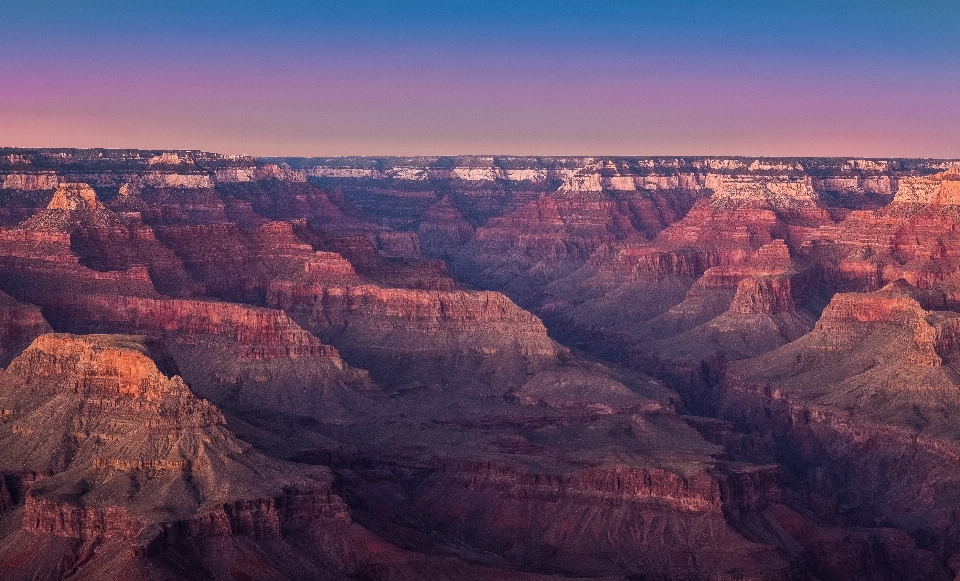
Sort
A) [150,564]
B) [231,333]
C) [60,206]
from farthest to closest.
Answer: [60,206] → [231,333] → [150,564]

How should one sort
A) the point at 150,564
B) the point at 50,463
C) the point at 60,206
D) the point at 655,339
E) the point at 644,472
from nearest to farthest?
the point at 150,564 < the point at 50,463 < the point at 644,472 < the point at 60,206 < the point at 655,339

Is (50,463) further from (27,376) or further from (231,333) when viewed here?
(231,333)

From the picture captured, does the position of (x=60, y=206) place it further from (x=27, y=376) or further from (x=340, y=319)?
(x=27, y=376)

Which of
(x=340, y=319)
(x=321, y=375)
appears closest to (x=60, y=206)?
(x=340, y=319)

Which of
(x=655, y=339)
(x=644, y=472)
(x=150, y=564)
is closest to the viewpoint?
(x=150, y=564)

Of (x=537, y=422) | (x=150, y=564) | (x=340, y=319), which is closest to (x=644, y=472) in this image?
(x=537, y=422)

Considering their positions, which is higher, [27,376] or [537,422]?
[27,376]

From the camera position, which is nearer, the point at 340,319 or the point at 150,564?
the point at 150,564
